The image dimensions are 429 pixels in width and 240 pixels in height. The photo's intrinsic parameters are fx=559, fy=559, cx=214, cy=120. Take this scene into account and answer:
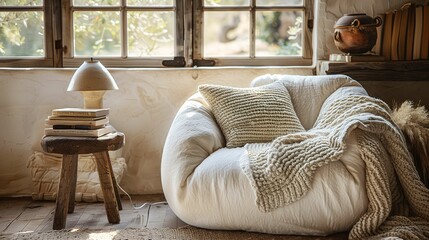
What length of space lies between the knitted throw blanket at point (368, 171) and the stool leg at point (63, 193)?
0.88 meters

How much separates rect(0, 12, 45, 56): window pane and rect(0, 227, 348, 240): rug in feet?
4.70

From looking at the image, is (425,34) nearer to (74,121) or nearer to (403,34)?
(403,34)

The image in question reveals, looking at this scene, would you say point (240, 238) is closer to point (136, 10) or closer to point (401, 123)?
point (401, 123)

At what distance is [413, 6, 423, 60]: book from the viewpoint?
341cm

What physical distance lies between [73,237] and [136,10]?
1.65 m

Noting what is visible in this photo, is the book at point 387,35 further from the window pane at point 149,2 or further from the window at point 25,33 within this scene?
the window at point 25,33

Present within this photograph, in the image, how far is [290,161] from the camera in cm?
→ 255

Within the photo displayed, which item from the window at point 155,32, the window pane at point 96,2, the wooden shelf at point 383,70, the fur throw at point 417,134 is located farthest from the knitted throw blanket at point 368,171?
the window pane at point 96,2

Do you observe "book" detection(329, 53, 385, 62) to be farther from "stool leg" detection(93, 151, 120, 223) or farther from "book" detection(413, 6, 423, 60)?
"stool leg" detection(93, 151, 120, 223)

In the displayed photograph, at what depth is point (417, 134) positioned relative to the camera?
283cm

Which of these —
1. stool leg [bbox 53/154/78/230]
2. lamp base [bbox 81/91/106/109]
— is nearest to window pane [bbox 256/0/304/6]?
lamp base [bbox 81/91/106/109]

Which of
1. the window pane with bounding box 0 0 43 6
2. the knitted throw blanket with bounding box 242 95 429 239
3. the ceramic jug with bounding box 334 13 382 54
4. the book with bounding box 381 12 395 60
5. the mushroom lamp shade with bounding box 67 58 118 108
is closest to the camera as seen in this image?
the knitted throw blanket with bounding box 242 95 429 239

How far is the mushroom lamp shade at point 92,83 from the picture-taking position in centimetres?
296

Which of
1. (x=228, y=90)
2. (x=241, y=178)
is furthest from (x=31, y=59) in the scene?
(x=241, y=178)
